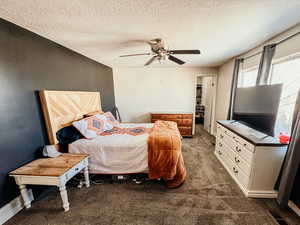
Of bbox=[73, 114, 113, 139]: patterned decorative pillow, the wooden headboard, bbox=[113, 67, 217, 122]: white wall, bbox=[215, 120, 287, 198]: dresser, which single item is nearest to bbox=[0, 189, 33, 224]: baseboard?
the wooden headboard

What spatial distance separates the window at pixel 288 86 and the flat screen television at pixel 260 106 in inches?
8.8

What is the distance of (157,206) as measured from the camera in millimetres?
1558

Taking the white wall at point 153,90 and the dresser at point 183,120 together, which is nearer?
the dresser at point 183,120

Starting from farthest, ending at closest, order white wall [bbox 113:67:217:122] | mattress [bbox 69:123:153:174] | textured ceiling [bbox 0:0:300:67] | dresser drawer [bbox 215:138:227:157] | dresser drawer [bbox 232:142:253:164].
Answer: white wall [bbox 113:67:217:122], dresser drawer [bbox 215:138:227:157], mattress [bbox 69:123:153:174], dresser drawer [bbox 232:142:253:164], textured ceiling [bbox 0:0:300:67]

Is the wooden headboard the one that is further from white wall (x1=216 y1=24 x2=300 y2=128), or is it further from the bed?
white wall (x1=216 y1=24 x2=300 y2=128)

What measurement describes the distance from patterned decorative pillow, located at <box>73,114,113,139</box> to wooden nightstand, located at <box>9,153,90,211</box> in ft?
1.78

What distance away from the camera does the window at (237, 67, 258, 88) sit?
2.51m

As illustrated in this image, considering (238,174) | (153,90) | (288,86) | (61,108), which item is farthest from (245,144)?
(153,90)

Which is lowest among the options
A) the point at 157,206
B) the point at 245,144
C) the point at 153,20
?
the point at 157,206

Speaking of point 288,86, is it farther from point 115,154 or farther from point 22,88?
point 22,88

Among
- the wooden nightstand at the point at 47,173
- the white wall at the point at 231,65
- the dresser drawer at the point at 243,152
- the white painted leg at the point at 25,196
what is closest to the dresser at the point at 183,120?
the white wall at the point at 231,65

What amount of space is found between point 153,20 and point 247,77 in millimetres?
2520

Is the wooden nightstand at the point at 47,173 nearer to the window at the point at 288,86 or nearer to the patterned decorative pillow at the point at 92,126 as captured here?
the patterned decorative pillow at the point at 92,126

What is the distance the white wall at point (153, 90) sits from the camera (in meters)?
4.12
